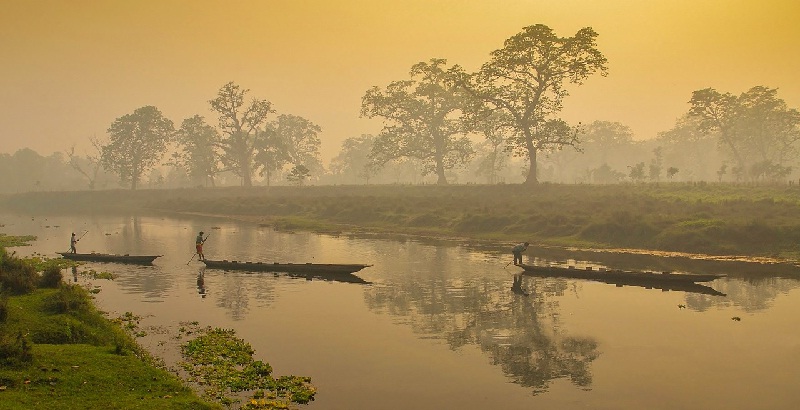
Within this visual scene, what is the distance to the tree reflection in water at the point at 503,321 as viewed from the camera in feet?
70.1

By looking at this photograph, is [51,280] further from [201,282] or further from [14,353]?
[14,353]

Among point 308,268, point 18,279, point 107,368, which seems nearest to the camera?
point 107,368

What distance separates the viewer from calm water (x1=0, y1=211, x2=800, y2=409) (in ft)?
62.4

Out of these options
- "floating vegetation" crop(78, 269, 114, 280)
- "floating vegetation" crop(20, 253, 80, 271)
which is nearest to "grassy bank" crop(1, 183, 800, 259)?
"floating vegetation" crop(20, 253, 80, 271)

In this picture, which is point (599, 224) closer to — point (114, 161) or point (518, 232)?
point (518, 232)

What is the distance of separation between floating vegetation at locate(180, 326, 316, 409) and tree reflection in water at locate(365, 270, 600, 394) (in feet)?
23.7

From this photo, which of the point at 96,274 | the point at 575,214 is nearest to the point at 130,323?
the point at 96,274

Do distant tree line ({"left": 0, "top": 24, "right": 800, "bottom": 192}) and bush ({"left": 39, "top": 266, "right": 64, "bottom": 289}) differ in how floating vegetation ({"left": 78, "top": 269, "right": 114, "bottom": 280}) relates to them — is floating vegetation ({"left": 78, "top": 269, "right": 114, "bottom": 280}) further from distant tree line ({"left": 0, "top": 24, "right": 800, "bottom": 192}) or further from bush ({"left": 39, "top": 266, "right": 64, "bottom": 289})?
distant tree line ({"left": 0, "top": 24, "right": 800, "bottom": 192})

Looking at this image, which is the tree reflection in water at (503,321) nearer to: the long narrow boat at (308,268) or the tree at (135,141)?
the long narrow boat at (308,268)

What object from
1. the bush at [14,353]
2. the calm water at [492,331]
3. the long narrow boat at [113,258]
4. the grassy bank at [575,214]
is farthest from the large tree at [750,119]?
the bush at [14,353]

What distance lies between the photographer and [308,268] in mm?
41156

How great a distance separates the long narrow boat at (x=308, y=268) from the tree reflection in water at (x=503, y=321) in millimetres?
3164

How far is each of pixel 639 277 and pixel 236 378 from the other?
90.1ft

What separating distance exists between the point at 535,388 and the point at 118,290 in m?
25.5
